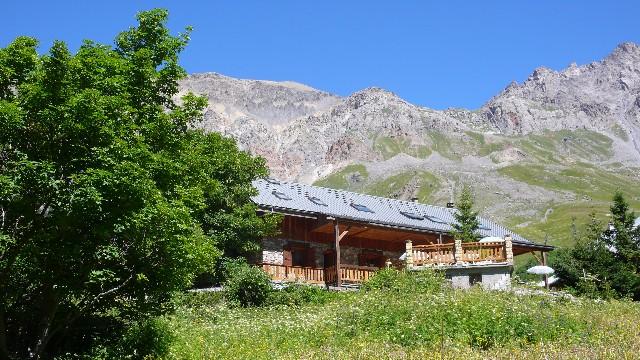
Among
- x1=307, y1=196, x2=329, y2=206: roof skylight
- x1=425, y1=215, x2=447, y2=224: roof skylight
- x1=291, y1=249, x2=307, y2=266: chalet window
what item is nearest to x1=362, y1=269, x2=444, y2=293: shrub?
x1=291, y1=249, x2=307, y2=266: chalet window

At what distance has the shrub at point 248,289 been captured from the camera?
22094 mm

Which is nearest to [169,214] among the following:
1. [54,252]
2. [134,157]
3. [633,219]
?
[134,157]

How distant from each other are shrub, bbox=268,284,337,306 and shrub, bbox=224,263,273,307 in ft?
1.38

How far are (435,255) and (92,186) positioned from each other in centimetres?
1808

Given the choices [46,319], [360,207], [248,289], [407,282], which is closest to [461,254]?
[407,282]

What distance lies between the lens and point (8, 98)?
1148cm

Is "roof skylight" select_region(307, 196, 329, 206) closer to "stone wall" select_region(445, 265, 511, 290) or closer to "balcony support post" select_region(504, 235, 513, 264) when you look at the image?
"stone wall" select_region(445, 265, 511, 290)

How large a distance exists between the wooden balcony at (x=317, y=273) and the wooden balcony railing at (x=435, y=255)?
124 inches

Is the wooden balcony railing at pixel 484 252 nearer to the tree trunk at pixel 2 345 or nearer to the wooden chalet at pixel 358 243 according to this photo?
the wooden chalet at pixel 358 243

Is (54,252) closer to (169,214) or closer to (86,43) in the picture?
(169,214)

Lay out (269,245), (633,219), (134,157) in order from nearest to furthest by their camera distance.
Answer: (134,157), (269,245), (633,219)

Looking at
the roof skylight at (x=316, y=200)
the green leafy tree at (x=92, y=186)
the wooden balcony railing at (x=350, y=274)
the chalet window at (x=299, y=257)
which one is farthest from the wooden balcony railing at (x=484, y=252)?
the green leafy tree at (x=92, y=186)

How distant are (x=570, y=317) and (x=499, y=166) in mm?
179921

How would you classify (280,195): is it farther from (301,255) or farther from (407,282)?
(407,282)
